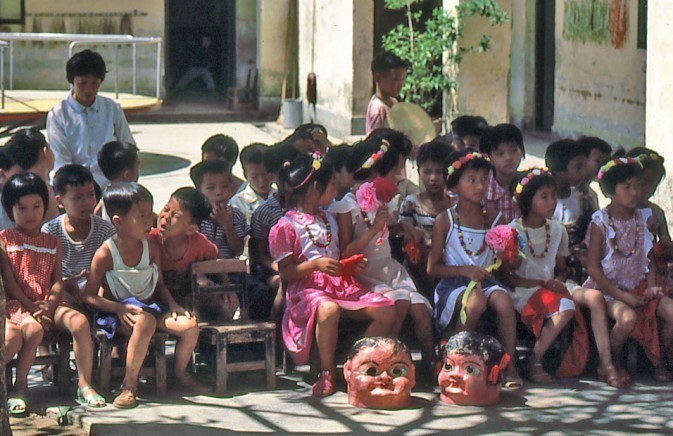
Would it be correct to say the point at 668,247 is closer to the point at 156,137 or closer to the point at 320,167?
the point at 320,167

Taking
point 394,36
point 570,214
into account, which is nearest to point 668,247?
point 570,214

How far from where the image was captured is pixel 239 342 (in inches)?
250

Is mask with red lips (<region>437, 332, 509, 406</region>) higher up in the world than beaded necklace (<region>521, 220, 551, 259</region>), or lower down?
lower down

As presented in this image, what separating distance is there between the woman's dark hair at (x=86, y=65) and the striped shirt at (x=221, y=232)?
1.46 meters

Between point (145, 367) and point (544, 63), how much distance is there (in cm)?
1138

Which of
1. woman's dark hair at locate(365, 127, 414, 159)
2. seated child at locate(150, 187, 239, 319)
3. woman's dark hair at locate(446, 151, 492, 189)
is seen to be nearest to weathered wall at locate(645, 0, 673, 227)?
woman's dark hair at locate(365, 127, 414, 159)

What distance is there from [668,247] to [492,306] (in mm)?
1020

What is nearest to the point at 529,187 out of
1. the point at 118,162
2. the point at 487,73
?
the point at 118,162

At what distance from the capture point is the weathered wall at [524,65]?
16.8m

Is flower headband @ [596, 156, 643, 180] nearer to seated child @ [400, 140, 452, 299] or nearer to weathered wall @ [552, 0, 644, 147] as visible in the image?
seated child @ [400, 140, 452, 299]

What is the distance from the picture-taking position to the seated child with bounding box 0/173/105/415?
6.03 meters

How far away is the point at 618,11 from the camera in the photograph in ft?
→ 42.5

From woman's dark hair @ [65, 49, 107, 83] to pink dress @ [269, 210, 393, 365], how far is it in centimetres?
199

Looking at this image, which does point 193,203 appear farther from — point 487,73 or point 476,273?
point 487,73
